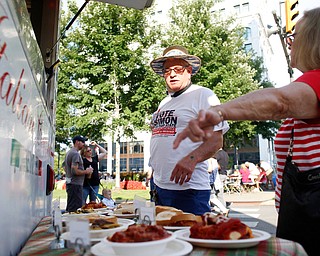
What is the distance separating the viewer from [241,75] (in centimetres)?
2033

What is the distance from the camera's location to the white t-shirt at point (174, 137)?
8.63 feet

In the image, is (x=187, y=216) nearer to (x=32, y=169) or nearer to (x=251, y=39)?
(x=32, y=169)

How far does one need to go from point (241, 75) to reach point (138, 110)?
21.8ft

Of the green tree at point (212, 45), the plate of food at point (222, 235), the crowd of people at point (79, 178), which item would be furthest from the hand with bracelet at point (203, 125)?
the green tree at point (212, 45)

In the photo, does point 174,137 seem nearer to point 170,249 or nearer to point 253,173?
point 170,249

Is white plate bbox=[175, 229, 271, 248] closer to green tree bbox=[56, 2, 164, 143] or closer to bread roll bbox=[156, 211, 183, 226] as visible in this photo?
bread roll bbox=[156, 211, 183, 226]

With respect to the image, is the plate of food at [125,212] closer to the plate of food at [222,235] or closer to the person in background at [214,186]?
the plate of food at [222,235]

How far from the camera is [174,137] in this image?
2.65 metres

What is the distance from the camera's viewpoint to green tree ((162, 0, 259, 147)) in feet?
62.4

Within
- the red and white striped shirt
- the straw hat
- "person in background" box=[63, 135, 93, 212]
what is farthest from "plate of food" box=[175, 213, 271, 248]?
"person in background" box=[63, 135, 93, 212]

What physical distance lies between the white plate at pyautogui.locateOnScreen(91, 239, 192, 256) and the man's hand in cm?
107

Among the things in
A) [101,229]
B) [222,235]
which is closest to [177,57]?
[101,229]

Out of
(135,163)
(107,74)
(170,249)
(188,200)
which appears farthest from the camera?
(135,163)

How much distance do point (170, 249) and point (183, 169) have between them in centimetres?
115
